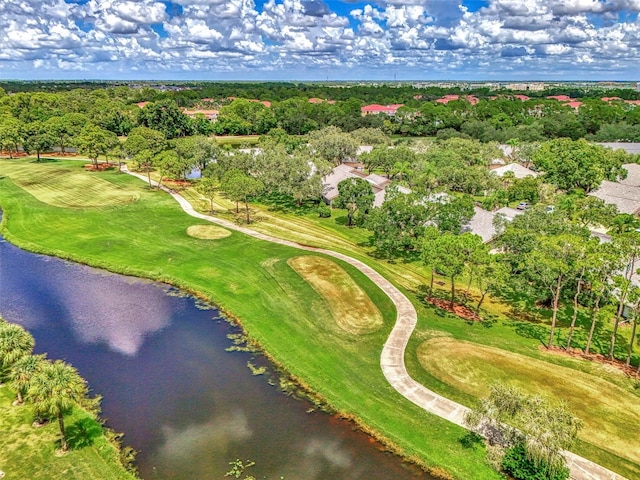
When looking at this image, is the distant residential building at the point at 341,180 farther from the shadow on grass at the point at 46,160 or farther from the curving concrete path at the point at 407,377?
the shadow on grass at the point at 46,160

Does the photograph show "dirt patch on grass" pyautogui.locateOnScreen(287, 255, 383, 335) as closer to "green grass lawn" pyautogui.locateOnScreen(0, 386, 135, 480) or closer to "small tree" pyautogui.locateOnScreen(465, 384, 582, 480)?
"small tree" pyautogui.locateOnScreen(465, 384, 582, 480)

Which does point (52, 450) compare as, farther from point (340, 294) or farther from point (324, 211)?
point (324, 211)

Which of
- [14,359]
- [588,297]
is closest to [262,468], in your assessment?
[14,359]

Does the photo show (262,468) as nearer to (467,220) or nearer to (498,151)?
(467,220)

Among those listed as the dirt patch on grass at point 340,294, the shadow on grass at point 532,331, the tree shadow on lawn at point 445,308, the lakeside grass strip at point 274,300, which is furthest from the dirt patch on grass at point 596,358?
the dirt patch on grass at point 340,294

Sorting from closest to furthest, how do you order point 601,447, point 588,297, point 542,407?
point 542,407 → point 601,447 → point 588,297

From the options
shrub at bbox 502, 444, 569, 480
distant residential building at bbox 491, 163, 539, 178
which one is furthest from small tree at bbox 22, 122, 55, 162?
shrub at bbox 502, 444, 569, 480

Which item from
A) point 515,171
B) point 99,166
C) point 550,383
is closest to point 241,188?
point 550,383
